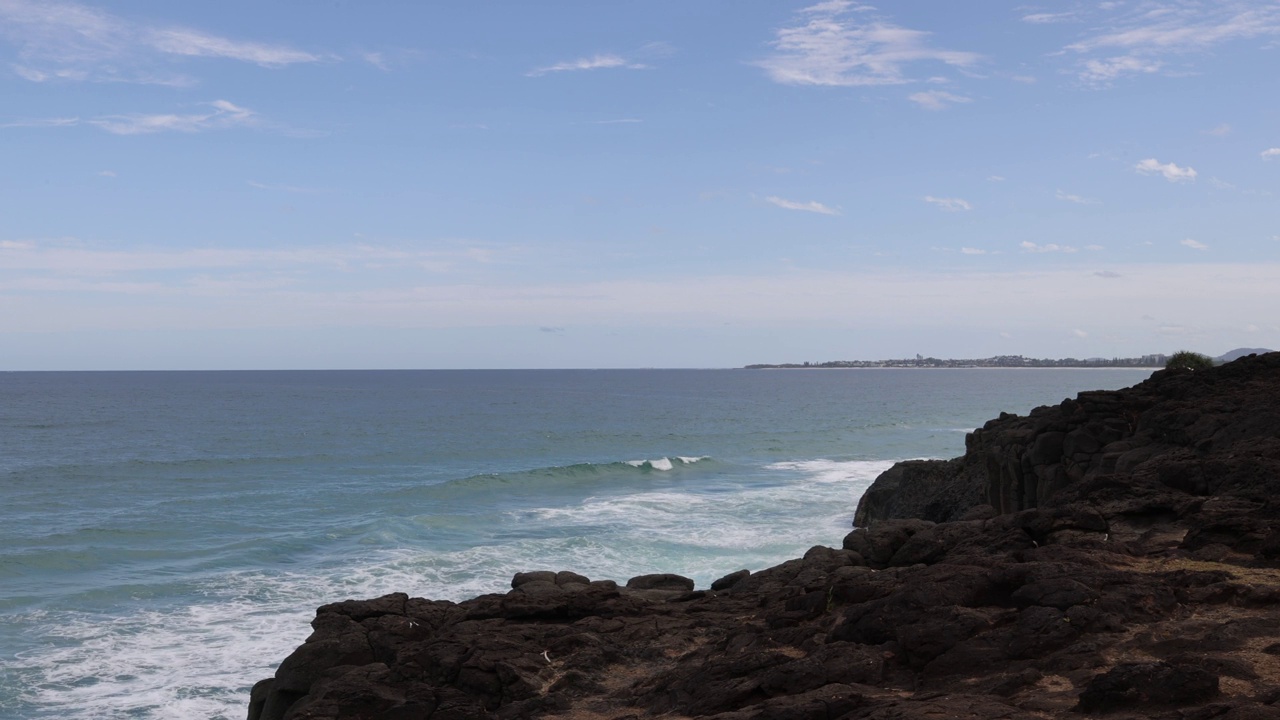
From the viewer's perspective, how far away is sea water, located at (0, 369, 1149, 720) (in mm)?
21141

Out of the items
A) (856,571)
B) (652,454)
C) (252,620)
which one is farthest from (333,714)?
(652,454)

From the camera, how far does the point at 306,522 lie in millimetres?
37125

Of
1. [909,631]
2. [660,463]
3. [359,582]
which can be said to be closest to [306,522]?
[359,582]

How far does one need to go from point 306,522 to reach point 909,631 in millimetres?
30141

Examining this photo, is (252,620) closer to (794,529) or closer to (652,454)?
(794,529)

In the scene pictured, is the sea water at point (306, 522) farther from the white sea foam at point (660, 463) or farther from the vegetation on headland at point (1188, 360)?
the vegetation on headland at point (1188, 360)

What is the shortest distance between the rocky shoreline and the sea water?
6.81 meters

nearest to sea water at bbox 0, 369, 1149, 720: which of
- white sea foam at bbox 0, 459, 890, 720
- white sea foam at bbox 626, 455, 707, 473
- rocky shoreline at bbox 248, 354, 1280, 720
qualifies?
white sea foam at bbox 0, 459, 890, 720

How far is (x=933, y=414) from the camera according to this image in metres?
105

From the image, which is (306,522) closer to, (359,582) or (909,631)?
(359,582)

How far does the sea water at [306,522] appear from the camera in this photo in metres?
21.1

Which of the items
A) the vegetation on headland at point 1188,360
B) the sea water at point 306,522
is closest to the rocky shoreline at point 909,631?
the sea water at point 306,522

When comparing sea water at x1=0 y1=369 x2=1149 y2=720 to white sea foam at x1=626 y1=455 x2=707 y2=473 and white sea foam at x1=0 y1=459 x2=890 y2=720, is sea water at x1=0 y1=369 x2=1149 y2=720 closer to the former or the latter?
white sea foam at x1=0 y1=459 x2=890 y2=720

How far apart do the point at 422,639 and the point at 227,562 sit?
18.4 meters
